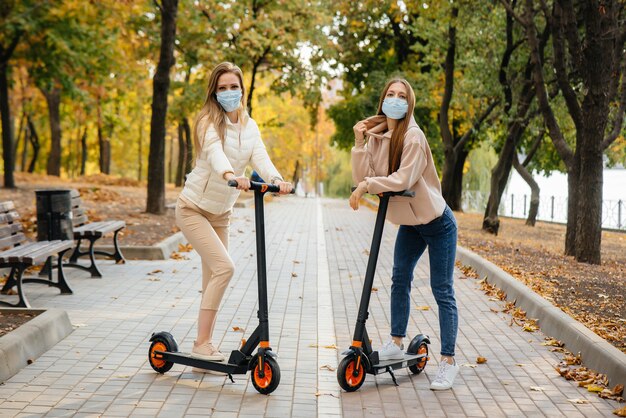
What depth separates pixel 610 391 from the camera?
5672 millimetres

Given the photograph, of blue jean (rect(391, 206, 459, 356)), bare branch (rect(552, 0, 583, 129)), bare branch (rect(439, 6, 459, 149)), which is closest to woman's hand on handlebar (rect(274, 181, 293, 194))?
blue jean (rect(391, 206, 459, 356))

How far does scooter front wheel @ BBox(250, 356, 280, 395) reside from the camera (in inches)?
215

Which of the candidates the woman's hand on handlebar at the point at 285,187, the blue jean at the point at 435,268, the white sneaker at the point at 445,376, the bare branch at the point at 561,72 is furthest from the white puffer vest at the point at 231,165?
the bare branch at the point at 561,72

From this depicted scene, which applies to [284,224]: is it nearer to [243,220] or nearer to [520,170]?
[243,220]

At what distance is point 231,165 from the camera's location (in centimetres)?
578

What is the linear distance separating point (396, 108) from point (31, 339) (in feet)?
10.2

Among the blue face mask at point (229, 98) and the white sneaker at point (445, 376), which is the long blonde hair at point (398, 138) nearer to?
the blue face mask at point (229, 98)

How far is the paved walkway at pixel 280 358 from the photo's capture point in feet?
17.3

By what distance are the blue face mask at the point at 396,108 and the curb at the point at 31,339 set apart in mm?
2971

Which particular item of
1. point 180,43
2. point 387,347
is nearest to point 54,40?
point 180,43

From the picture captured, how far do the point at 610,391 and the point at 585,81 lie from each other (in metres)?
8.40

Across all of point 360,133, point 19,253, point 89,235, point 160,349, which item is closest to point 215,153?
point 360,133

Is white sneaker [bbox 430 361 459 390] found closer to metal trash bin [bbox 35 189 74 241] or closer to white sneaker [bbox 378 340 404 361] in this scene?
white sneaker [bbox 378 340 404 361]

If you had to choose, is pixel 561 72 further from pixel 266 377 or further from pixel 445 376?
pixel 266 377
